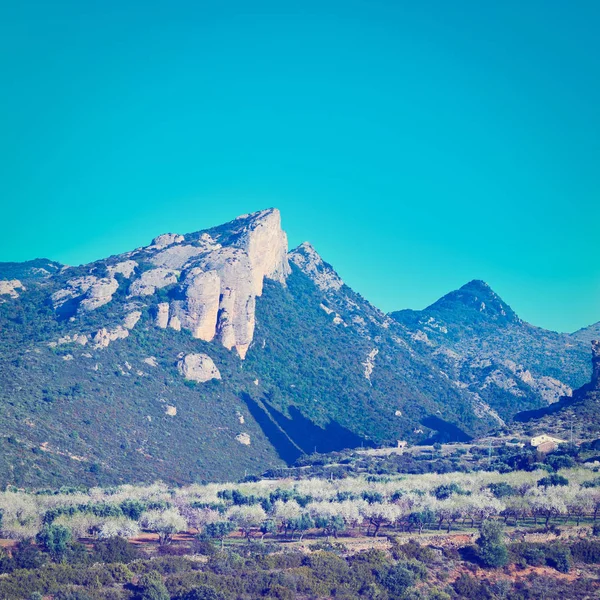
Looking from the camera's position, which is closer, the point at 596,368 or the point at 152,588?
the point at 152,588

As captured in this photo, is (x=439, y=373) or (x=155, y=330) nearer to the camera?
(x=155, y=330)

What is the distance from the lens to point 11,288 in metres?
150

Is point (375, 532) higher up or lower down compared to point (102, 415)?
lower down

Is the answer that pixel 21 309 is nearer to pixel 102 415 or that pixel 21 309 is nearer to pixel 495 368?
pixel 102 415

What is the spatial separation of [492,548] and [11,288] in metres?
116

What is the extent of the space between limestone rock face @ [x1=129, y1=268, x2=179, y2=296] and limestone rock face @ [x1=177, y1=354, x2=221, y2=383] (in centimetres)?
1728

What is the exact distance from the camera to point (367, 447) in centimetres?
13638

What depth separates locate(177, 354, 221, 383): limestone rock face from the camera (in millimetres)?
138625

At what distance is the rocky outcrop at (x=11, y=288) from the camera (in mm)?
147250

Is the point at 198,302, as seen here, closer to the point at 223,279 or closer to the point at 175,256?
the point at 223,279

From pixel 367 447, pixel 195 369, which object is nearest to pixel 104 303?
pixel 195 369

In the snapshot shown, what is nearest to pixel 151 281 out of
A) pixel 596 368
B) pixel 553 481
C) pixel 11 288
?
pixel 11 288

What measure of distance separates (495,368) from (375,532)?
132171mm

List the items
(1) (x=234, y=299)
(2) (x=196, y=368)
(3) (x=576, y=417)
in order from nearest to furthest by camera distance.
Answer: (3) (x=576, y=417) → (2) (x=196, y=368) → (1) (x=234, y=299)
